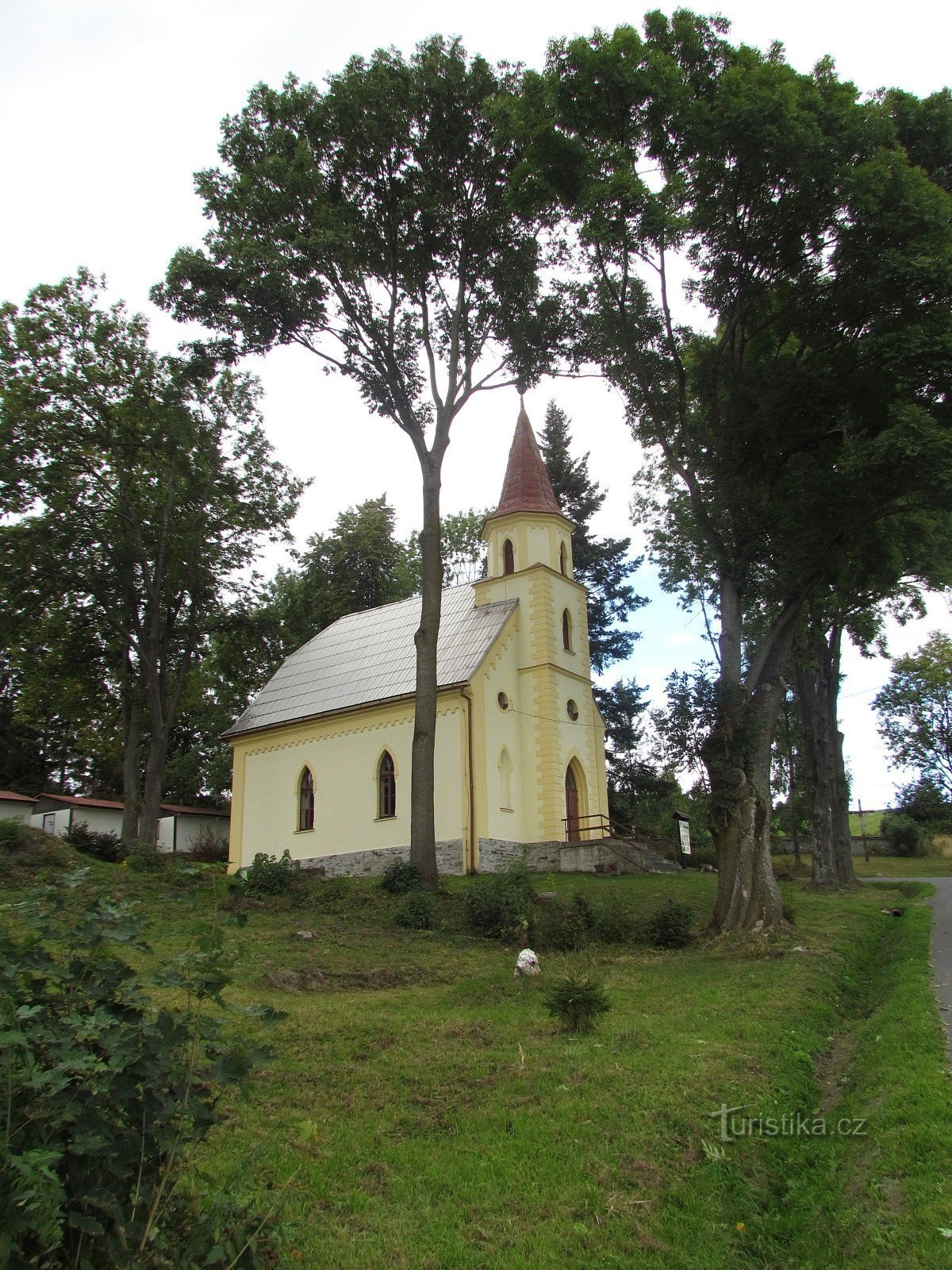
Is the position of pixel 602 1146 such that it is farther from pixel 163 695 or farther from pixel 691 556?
pixel 163 695

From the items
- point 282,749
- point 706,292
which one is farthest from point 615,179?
point 282,749

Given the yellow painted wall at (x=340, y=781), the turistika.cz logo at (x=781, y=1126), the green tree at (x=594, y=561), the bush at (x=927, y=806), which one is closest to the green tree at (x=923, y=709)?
the bush at (x=927, y=806)

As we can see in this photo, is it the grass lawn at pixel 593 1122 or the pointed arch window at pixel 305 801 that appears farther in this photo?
the pointed arch window at pixel 305 801

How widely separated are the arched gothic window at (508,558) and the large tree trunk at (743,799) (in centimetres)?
1368

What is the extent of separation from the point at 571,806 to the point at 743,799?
12.6 m

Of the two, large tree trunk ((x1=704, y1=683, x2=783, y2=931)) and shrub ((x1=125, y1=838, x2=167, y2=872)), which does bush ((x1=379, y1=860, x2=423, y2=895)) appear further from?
large tree trunk ((x1=704, y1=683, x2=783, y2=931))

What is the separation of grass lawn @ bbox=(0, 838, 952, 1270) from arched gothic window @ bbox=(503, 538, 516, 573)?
1843cm

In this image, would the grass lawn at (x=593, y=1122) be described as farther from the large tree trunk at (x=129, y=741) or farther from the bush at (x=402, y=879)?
the large tree trunk at (x=129, y=741)

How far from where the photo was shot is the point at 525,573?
28.1 metres

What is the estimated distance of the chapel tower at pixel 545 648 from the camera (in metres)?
26.2

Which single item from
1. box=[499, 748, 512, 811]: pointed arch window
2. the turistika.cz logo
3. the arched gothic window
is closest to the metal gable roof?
the arched gothic window

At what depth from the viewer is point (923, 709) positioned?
58.4m

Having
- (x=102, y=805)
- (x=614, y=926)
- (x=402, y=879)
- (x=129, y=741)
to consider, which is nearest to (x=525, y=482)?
(x=129, y=741)

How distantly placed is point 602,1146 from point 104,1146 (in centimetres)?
375
